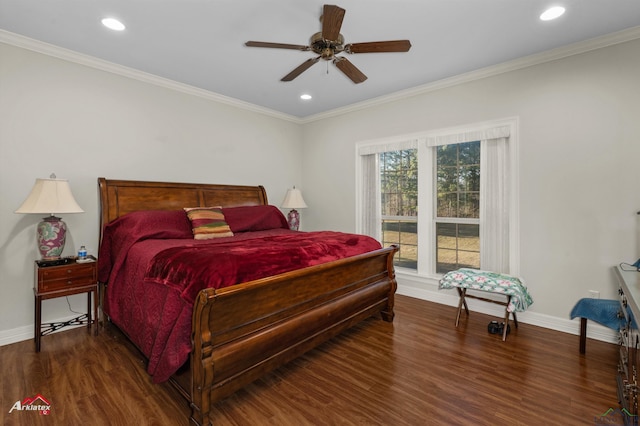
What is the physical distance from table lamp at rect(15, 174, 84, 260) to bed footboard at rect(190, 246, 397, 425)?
1940 mm

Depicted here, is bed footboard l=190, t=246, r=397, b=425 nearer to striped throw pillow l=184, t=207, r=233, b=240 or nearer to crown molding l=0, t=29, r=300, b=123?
striped throw pillow l=184, t=207, r=233, b=240

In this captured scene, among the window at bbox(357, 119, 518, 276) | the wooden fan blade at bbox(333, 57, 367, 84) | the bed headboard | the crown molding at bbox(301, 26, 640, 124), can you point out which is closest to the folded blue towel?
the window at bbox(357, 119, 518, 276)

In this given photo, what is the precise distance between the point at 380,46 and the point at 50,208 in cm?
296

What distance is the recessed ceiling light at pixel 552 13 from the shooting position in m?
2.34

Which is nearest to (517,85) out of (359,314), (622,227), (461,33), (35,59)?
(461,33)

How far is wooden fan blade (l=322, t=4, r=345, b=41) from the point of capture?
1.73 m

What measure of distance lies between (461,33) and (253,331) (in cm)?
301

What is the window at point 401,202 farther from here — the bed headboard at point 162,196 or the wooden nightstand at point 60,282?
the wooden nightstand at point 60,282

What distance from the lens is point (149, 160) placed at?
3645mm

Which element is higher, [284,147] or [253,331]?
[284,147]

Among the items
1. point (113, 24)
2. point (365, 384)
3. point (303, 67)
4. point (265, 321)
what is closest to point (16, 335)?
point (265, 321)

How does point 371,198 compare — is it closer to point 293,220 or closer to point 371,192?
point 371,192

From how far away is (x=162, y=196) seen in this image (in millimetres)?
3637

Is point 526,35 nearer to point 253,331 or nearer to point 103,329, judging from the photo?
point 253,331
